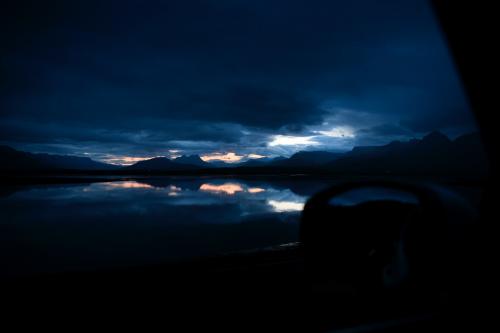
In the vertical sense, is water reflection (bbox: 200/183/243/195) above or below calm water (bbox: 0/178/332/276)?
above

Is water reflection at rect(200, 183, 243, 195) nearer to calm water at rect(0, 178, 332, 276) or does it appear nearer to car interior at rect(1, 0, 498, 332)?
calm water at rect(0, 178, 332, 276)

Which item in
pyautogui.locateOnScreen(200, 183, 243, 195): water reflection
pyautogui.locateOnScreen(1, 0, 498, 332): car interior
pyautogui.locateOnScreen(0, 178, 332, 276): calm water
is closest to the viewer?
pyautogui.locateOnScreen(1, 0, 498, 332): car interior

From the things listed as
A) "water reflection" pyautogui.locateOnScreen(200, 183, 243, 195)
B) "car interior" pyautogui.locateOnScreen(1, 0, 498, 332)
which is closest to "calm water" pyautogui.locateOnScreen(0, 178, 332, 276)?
"car interior" pyautogui.locateOnScreen(1, 0, 498, 332)

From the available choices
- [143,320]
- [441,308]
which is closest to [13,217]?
[143,320]

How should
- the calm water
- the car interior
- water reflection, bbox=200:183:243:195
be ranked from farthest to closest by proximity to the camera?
water reflection, bbox=200:183:243:195 → the calm water → the car interior

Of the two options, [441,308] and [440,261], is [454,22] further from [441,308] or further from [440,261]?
[441,308]

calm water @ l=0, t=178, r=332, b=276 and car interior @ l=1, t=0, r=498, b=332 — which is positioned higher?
car interior @ l=1, t=0, r=498, b=332

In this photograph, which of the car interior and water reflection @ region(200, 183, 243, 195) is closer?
the car interior

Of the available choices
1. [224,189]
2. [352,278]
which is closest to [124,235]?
[352,278]

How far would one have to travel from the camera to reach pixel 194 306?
9.46ft

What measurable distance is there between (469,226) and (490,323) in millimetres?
554

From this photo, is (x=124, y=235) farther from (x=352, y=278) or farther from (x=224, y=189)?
(x=224, y=189)

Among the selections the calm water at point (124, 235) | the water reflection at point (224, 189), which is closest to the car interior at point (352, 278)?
the calm water at point (124, 235)

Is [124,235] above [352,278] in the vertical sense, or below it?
below
